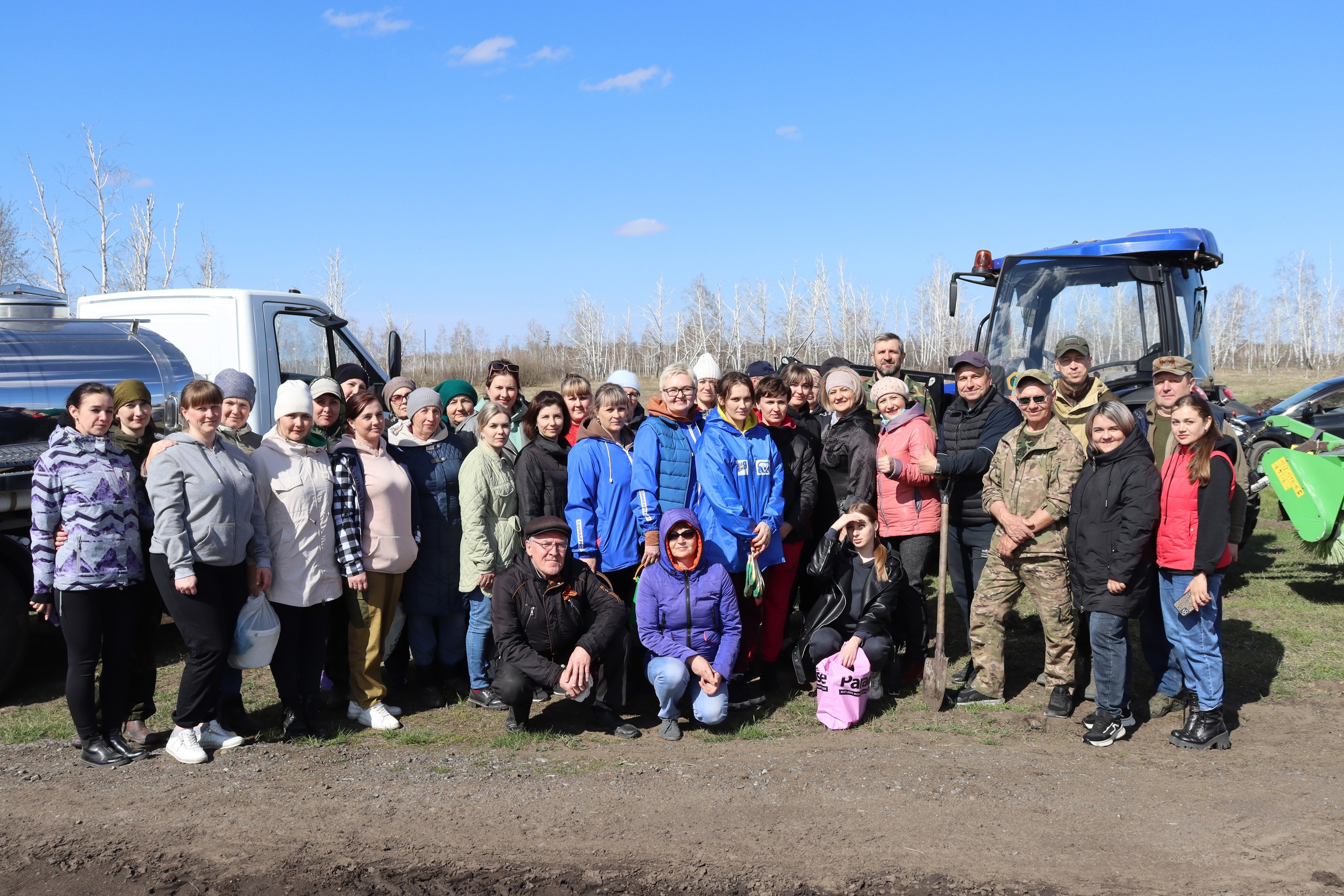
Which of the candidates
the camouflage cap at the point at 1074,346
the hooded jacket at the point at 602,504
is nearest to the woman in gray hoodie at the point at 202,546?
the hooded jacket at the point at 602,504

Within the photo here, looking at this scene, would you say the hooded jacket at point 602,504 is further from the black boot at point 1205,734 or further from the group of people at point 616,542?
the black boot at point 1205,734

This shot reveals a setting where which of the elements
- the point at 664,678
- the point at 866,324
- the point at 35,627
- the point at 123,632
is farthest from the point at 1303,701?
the point at 866,324

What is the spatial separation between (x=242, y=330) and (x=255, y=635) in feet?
11.6

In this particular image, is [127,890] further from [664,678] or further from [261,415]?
[261,415]

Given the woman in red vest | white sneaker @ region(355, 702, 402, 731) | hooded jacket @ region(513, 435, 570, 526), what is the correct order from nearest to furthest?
the woman in red vest
white sneaker @ region(355, 702, 402, 731)
hooded jacket @ region(513, 435, 570, 526)

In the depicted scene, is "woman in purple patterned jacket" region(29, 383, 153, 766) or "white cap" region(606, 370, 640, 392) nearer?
"woman in purple patterned jacket" region(29, 383, 153, 766)

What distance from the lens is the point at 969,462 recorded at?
17.3 ft

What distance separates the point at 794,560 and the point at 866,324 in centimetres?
5580

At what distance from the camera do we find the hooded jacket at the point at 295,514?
447 cm

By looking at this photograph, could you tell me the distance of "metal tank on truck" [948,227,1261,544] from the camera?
7.81 meters

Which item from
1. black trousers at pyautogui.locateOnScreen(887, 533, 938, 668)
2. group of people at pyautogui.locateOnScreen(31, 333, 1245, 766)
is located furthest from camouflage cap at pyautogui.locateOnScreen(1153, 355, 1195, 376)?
black trousers at pyautogui.locateOnScreen(887, 533, 938, 668)

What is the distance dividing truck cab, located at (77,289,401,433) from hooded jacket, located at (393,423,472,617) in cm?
217

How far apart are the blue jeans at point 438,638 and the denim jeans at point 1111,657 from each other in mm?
3466

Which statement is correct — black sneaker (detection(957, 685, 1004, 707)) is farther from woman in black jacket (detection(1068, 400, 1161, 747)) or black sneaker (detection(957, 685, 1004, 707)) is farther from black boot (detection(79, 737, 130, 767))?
black boot (detection(79, 737, 130, 767))
